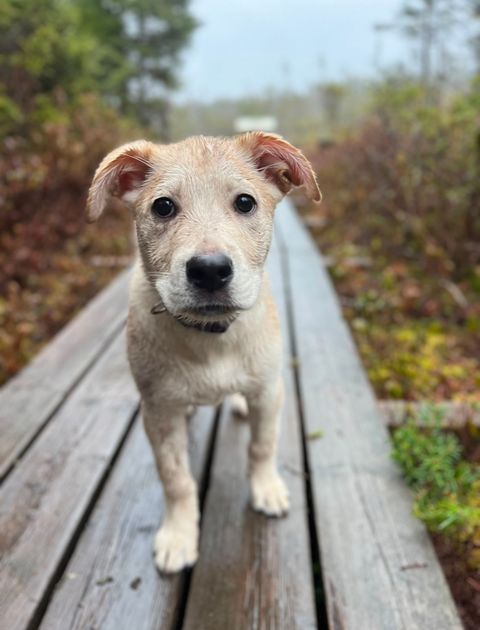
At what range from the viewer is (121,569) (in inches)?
80.7

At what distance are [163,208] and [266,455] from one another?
1278mm

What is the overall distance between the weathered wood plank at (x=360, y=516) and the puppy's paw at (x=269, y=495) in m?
0.17

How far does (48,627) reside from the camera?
1820mm

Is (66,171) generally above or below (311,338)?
above

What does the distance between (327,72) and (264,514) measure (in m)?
22.3

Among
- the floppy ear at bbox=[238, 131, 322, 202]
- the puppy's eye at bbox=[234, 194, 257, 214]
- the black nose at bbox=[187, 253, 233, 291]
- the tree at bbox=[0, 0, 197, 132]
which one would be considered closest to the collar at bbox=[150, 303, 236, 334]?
the black nose at bbox=[187, 253, 233, 291]

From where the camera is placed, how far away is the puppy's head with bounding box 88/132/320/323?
5.30 ft

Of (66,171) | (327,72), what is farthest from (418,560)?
(327,72)

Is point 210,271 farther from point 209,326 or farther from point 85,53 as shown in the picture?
point 85,53

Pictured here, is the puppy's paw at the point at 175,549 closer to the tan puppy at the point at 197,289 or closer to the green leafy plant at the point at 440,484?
the tan puppy at the point at 197,289

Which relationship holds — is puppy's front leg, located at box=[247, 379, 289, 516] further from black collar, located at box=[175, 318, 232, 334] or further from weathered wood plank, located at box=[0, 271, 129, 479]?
weathered wood plank, located at box=[0, 271, 129, 479]

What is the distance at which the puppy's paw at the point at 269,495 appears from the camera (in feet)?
7.61

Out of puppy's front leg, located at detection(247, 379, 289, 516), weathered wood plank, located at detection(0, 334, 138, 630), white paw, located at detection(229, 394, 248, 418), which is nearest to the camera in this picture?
weathered wood plank, located at detection(0, 334, 138, 630)

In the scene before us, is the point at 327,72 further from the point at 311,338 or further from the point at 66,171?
the point at 311,338
